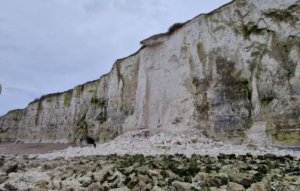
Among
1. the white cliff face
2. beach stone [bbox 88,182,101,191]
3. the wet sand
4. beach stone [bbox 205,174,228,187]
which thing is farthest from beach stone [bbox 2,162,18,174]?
the wet sand

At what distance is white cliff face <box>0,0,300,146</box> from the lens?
899 centimetres

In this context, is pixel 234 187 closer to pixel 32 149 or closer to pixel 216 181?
pixel 216 181

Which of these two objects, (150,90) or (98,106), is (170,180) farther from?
(98,106)

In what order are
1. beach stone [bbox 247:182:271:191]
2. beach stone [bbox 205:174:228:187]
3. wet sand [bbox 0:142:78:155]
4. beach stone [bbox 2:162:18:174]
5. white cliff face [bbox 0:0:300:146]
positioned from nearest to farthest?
1. beach stone [bbox 247:182:271:191]
2. beach stone [bbox 205:174:228:187]
3. beach stone [bbox 2:162:18:174]
4. white cliff face [bbox 0:0:300:146]
5. wet sand [bbox 0:142:78:155]

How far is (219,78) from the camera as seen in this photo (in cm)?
1148

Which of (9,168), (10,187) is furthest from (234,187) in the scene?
(9,168)

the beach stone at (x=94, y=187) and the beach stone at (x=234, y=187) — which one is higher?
the beach stone at (x=234, y=187)

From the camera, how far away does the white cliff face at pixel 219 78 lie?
8.99 m

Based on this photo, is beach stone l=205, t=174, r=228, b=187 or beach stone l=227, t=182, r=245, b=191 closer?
beach stone l=227, t=182, r=245, b=191

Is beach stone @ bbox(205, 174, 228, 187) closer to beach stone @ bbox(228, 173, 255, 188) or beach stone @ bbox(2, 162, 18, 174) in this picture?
beach stone @ bbox(228, 173, 255, 188)

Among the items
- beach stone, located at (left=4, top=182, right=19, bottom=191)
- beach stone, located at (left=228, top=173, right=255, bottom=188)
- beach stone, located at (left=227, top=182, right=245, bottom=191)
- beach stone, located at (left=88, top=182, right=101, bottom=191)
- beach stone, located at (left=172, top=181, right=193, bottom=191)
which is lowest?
beach stone, located at (left=4, top=182, right=19, bottom=191)

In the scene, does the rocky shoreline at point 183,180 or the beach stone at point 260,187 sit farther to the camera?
the rocky shoreline at point 183,180

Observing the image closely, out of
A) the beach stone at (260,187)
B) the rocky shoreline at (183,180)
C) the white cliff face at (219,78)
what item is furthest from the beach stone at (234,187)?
the white cliff face at (219,78)

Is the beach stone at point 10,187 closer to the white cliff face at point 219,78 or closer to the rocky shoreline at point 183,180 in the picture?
the rocky shoreline at point 183,180
